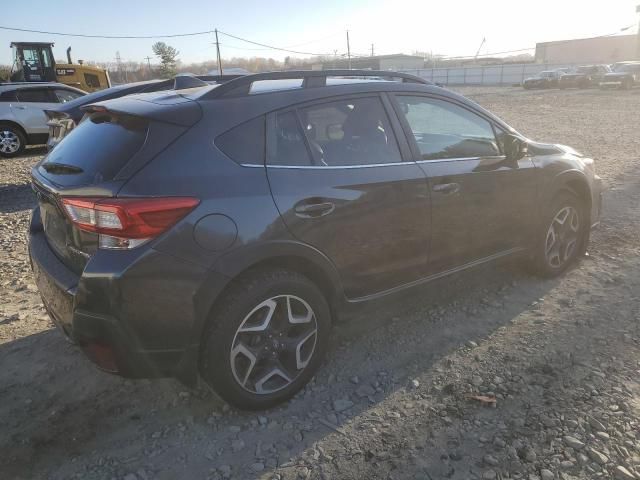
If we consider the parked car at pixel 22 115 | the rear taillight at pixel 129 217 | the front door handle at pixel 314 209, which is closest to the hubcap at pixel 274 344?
the front door handle at pixel 314 209

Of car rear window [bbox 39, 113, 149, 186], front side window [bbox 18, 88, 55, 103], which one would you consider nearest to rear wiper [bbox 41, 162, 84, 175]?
car rear window [bbox 39, 113, 149, 186]

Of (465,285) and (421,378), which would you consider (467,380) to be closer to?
(421,378)

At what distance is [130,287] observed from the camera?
7.31 ft

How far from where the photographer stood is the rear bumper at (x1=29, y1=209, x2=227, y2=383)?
224cm

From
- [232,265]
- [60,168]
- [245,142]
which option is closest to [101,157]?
[60,168]

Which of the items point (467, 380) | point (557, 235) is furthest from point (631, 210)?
point (467, 380)

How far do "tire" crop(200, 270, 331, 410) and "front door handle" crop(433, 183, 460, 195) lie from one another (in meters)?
1.07

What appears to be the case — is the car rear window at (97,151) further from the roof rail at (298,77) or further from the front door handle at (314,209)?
the front door handle at (314,209)

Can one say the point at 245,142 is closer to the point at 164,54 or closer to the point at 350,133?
the point at 350,133

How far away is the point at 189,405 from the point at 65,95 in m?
11.8

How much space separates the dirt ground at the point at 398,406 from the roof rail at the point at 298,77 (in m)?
1.46

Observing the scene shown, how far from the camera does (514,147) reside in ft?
12.3

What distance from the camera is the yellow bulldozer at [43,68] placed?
19406 millimetres

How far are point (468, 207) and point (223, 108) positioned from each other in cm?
182
